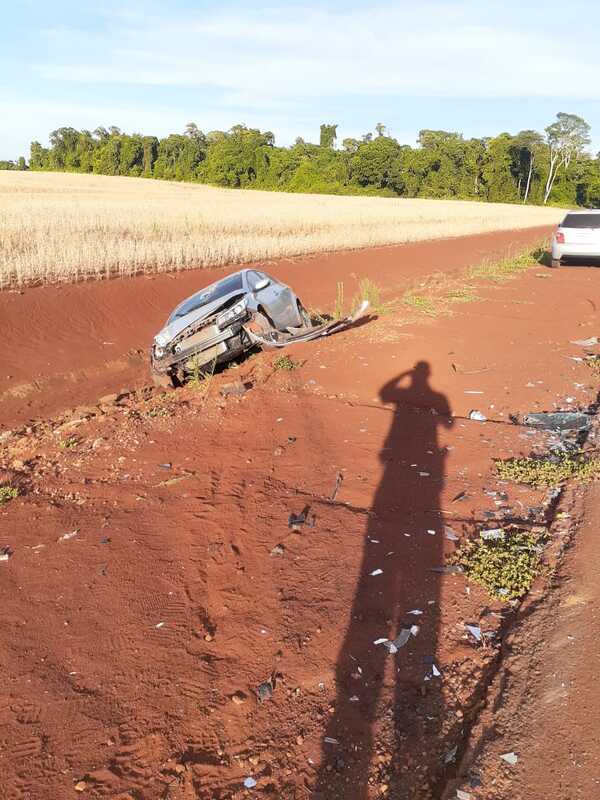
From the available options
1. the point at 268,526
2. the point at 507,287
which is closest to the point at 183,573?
the point at 268,526

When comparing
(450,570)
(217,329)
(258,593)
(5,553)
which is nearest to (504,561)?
(450,570)

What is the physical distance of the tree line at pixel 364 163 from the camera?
206 ft

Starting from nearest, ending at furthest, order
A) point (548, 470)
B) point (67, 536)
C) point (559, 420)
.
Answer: point (67, 536) → point (548, 470) → point (559, 420)

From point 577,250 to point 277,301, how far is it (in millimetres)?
10764

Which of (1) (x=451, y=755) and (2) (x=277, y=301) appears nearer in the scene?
(1) (x=451, y=755)

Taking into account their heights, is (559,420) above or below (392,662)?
above

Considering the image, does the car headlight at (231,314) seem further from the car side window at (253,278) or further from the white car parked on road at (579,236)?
the white car parked on road at (579,236)

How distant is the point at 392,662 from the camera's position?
2975 mm

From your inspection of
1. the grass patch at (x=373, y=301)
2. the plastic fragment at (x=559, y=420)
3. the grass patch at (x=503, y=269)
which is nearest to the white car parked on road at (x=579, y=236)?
the grass patch at (x=503, y=269)

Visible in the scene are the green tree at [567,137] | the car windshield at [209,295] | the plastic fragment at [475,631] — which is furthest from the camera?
the green tree at [567,137]

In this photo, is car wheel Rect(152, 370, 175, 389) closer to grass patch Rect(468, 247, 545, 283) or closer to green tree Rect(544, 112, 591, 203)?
grass patch Rect(468, 247, 545, 283)

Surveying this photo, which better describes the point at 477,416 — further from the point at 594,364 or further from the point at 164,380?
the point at 164,380

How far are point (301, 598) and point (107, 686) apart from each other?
115cm

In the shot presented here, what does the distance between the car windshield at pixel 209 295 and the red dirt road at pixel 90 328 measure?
1.78 m
